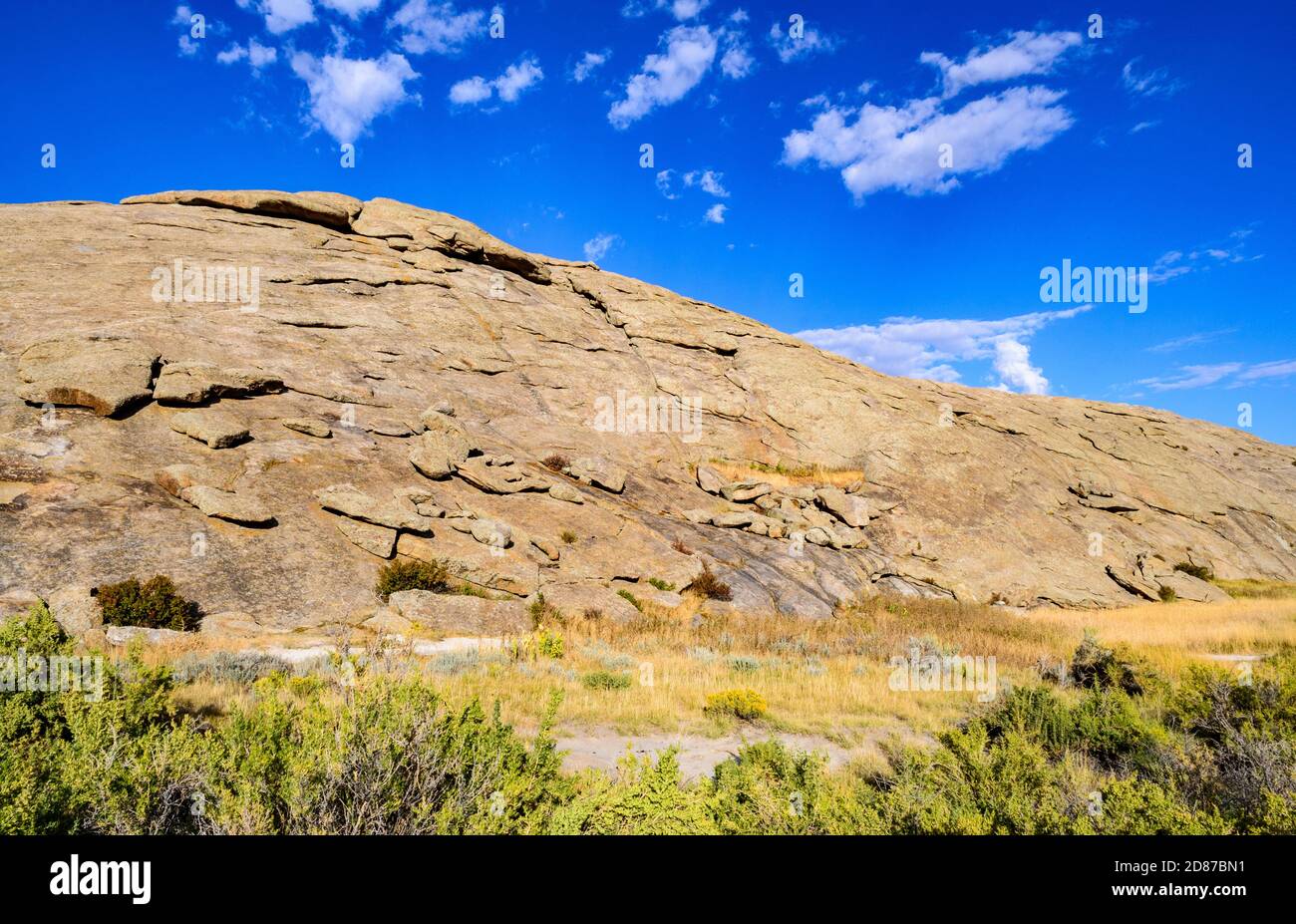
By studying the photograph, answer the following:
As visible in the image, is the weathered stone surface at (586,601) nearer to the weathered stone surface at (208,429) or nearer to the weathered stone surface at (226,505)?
the weathered stone surface at (226,505)

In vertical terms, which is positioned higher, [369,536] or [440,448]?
[440,448]

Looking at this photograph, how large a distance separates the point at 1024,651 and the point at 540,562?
13307mm

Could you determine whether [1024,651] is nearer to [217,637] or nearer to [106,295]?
[217,637]

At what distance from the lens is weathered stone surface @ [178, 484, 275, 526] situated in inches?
543

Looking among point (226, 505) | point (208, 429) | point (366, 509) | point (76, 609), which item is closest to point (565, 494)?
point (366, 509)

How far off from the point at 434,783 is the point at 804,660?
435 inches

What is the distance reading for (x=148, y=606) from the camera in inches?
430

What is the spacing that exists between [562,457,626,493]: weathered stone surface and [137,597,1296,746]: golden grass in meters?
7.13

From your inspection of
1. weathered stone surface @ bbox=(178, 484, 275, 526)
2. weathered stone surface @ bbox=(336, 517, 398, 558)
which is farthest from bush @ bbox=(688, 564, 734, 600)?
weathered stone surface @ bbox=(178, 484, 275, 526)

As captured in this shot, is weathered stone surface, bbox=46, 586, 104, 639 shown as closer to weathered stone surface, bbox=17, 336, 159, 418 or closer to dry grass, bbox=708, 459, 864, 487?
weathered stone surface, bbox=17, 336, 159, 418

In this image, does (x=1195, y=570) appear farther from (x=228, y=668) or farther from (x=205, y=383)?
(x=205, y=383)

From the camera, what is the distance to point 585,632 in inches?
559
